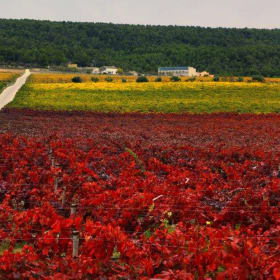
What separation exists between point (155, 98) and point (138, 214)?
156 ft

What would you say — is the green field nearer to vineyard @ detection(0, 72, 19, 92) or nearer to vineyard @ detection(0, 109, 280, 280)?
vineyard @ detection(0, 72, 19, 92)

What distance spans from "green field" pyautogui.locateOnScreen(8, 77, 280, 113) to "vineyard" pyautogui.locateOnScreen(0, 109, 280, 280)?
32.3 m

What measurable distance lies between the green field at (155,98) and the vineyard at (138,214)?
106 feet

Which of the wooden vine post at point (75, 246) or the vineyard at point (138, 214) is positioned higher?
the wooden vine post at point (75, 246)

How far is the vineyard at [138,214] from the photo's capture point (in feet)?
18.7

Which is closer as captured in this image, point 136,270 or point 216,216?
point 136,270

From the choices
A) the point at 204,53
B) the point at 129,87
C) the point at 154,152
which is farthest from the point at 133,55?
the point at 154,152

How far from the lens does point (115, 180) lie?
10.8 metres

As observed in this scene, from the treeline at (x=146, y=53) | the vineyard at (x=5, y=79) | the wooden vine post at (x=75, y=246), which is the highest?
the treeline at (x=146, y=53)

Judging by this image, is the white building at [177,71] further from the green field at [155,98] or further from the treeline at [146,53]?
the green field at [155,98]

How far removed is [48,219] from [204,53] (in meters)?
150

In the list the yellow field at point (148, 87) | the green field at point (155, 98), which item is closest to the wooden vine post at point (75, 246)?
the green field at point (155, 98)

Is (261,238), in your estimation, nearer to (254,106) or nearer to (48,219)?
(48,219)

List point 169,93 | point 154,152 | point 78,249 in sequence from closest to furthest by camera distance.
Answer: point 78,249
point 154,152
point 169,93
